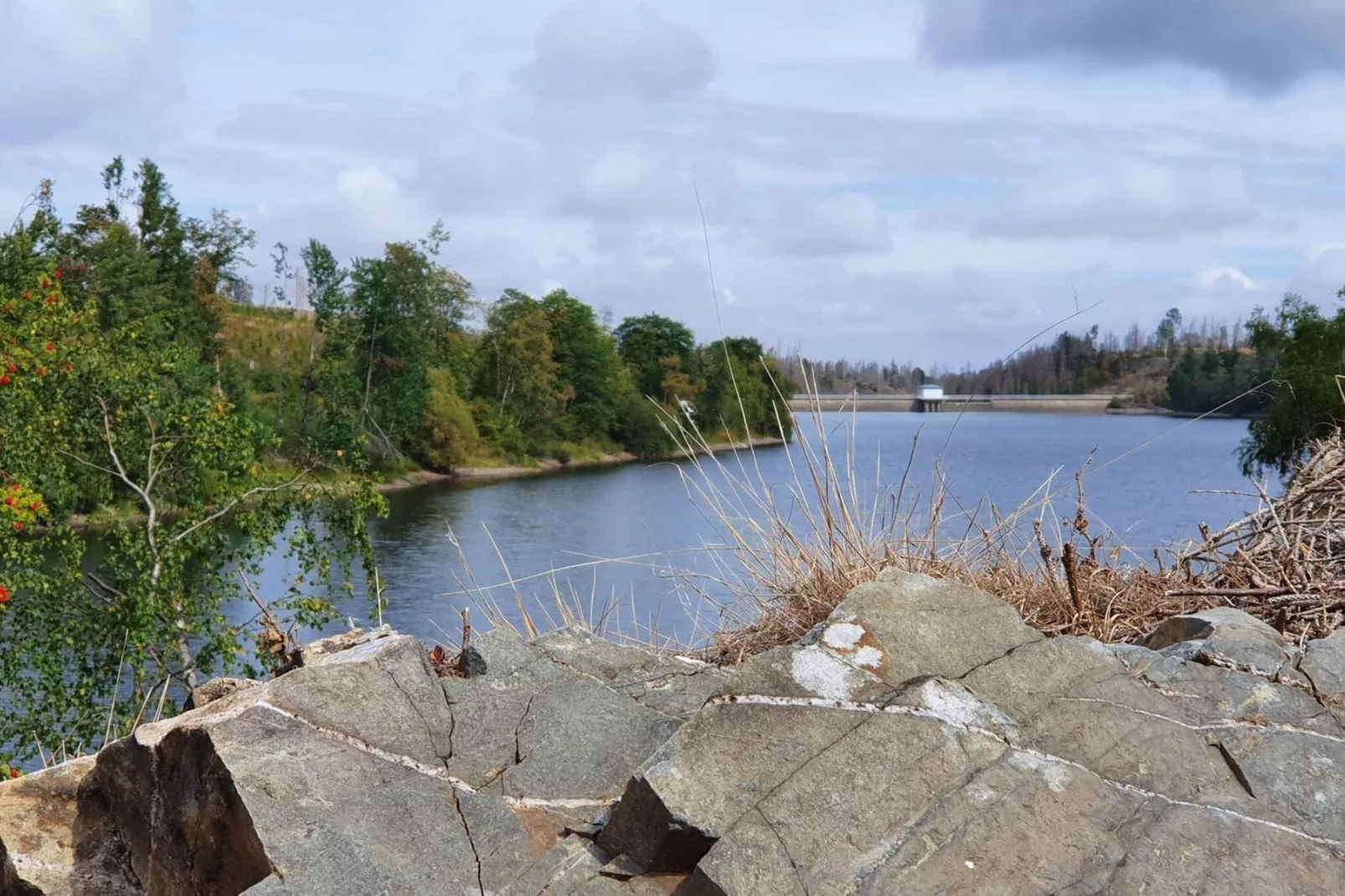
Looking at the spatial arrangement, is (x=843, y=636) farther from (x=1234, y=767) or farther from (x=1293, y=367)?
(x=1293, y=367)

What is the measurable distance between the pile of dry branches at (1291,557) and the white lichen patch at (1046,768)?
2.05 metres

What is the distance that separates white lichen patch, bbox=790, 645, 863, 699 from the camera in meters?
3.34

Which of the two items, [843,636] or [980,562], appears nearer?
[843,636]

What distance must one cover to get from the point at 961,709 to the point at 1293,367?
4468 cm

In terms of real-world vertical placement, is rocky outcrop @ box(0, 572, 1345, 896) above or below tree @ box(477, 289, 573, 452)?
below

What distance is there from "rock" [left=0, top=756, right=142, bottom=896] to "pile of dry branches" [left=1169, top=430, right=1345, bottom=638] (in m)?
3.85

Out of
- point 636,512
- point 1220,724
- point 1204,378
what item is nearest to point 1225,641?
point 1220,724

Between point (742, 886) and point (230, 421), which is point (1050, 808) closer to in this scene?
point (742, 886)

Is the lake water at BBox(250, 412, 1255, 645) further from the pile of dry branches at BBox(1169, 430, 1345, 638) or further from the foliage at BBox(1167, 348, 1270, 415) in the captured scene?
the foliage at BBox(1167, 348, 1270, 415)

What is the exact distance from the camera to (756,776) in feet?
10.0

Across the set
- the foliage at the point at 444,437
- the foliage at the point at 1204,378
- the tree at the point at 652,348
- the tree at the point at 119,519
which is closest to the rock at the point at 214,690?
the tree at the point at 119,519

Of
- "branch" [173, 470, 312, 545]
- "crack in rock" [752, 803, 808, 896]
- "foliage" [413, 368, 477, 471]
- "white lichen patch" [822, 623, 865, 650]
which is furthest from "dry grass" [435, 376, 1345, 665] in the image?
"foliage" [413, 368, 477, 471]

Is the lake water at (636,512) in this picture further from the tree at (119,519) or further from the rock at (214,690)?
the rock at (214,690)

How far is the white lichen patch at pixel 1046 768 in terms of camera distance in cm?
304
